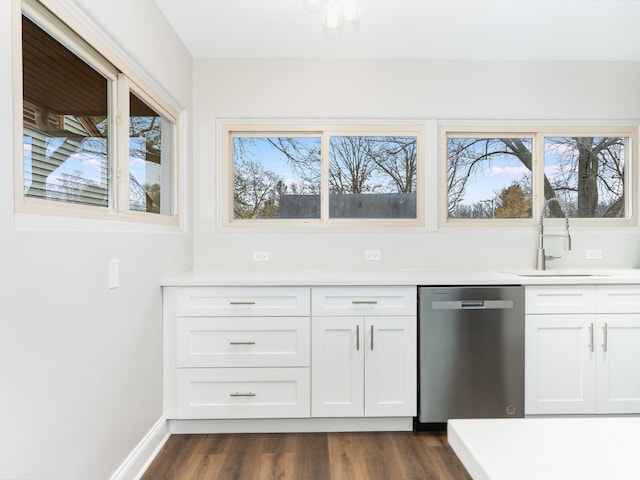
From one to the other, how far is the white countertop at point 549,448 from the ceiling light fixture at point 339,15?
1.74 m

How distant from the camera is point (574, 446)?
528 mm

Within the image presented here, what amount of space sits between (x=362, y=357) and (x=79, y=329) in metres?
1.47

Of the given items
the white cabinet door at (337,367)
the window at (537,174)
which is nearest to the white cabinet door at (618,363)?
the window at (537,174)

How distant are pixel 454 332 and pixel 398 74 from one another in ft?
6.14

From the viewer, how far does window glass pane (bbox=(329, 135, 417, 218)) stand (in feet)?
9.66

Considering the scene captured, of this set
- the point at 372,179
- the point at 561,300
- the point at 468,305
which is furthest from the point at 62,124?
the point at 561,300

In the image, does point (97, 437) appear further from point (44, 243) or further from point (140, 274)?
point (44, 243)

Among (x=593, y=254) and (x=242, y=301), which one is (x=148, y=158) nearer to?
(x=242, y=301)

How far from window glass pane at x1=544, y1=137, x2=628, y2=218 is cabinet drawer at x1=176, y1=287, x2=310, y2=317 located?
2151 millimetres

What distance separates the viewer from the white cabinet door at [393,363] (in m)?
2.28

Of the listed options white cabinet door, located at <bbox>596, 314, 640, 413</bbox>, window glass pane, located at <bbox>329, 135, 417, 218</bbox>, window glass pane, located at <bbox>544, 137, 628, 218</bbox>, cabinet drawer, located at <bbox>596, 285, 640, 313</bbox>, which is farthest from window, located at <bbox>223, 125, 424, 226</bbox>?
white cabinet door, located at <bbox>596, 314, 640, 413</bbox>

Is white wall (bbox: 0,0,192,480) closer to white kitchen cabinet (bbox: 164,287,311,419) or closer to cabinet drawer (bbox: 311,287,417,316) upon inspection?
white kitchen cabinet (bbox: 164,287,311,419)

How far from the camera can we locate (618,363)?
235 cm

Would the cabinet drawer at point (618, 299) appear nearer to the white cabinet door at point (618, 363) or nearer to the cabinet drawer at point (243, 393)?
the white cabinet door at point (618, 363)
